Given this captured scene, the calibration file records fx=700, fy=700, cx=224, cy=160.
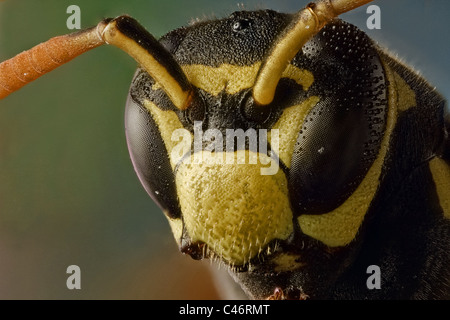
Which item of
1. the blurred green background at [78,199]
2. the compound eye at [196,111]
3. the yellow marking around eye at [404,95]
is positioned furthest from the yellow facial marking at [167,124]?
the blurred green background at [78,199]

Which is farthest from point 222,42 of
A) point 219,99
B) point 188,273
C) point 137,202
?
point 188,273

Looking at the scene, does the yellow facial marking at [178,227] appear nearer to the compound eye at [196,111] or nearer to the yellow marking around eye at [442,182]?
the compound eye at [196,111]

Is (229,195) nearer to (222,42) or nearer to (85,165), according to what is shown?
(222,42)

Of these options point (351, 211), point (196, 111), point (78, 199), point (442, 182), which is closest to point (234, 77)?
point (196, 111)

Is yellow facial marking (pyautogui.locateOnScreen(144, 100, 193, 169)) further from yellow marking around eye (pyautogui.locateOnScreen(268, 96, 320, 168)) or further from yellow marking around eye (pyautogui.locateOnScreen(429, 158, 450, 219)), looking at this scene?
yellow marking around eye (pyautogui.locateOnScreen(429, 158, 450, 219))

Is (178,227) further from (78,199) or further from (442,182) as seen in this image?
(78,199)
